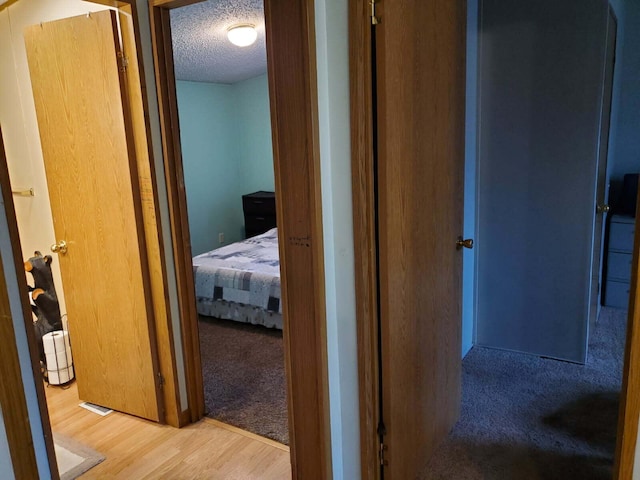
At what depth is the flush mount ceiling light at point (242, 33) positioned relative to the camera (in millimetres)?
3564

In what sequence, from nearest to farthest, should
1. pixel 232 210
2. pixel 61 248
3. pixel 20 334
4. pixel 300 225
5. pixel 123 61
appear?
pixel 20 334
pixel 300 225
pixel 123 61
pixel 61 248
pixel 232 210

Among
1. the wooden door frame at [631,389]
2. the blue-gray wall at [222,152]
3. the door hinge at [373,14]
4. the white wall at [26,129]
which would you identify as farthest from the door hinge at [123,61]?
the blue-gray wall at [222,152]

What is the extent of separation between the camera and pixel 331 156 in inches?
58.9

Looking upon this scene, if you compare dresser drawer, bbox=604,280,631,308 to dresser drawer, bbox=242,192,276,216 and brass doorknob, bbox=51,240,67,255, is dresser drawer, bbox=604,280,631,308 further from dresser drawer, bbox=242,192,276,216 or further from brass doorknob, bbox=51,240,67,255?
brass doorknob, bbox=51,240,67,255

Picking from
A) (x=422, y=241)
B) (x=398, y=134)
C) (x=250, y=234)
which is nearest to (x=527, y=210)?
(x=422, y=241)

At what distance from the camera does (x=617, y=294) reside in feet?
12.4

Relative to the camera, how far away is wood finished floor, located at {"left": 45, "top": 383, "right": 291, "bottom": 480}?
2055mm

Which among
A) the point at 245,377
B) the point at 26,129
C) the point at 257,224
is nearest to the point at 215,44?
the point at 26,129

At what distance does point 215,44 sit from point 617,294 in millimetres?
3828

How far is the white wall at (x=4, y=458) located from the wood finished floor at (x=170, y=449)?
112cm

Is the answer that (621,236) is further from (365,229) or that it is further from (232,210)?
(232,210)

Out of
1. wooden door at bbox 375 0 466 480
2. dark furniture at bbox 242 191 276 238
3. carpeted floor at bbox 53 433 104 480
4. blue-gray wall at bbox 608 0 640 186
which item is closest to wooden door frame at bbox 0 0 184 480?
carpeted floor at bbox 53 433 104 480

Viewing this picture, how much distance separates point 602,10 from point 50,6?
2791 millimetres

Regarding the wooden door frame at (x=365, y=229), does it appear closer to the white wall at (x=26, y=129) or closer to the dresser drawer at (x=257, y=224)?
the white wall at (x=26, y=129)
